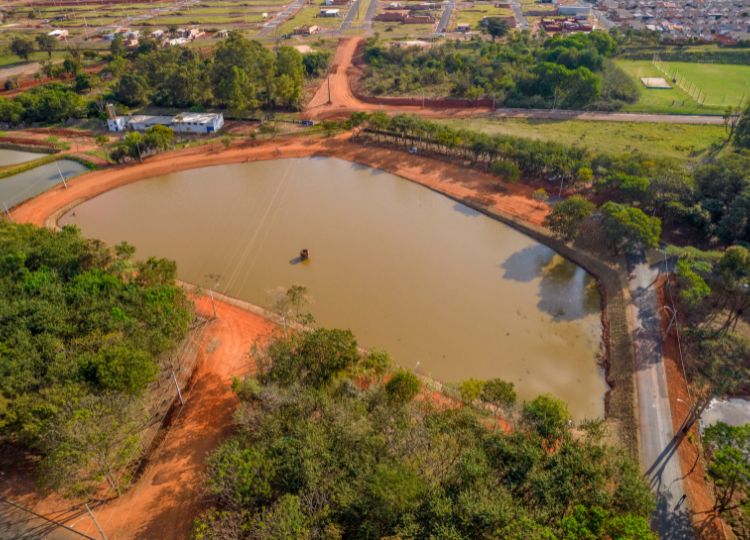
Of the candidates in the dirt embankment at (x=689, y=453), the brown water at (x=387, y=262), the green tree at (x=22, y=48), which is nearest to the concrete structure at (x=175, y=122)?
the brown water at (x=387, y=262)

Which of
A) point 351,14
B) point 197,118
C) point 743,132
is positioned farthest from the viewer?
point 351,14

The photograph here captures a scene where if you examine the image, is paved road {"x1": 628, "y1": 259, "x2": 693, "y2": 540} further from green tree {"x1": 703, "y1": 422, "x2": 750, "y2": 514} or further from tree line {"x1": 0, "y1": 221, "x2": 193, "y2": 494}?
tree line {"x1": 0, "y1": 221, "x2": 193, "y2": 494}

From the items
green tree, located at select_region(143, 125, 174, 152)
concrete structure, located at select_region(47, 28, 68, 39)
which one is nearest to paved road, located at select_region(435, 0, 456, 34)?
green tree, located at select_region(143, 125, 174, 152)

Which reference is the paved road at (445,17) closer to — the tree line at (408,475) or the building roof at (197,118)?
the building roof at (197,118)

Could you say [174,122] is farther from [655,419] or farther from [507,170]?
[655,419]

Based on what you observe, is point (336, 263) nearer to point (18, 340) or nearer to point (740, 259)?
point (18, 340)

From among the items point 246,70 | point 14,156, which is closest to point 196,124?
point 246,70

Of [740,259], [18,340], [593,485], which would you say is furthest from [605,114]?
[18,340]
